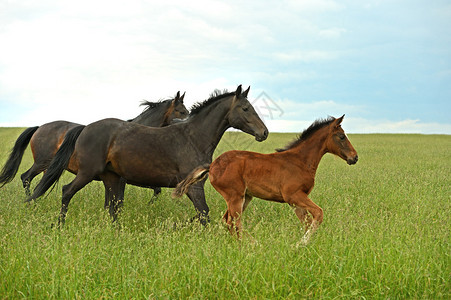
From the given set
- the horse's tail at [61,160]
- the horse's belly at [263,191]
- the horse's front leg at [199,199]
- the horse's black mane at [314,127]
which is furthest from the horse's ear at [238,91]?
the horse's tail at [61,160]

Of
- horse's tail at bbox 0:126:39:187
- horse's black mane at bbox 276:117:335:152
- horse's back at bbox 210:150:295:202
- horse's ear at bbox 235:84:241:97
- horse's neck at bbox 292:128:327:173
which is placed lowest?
horse's tail at bbox 0:126:39:187

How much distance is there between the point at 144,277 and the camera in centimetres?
407

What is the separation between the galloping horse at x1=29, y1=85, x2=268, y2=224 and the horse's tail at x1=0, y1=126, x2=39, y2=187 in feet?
14.3

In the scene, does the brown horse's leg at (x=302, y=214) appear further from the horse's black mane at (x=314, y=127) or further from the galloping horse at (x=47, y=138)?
the galloping horse at (x=47, y=138)

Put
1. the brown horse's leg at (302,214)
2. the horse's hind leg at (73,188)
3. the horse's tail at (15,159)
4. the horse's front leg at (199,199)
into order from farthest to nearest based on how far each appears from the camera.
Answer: the horse's tail at (15,159), the horse's hind leg at (73,188), the horse's front leg at (199,199), the brown horse's leg at (302,214)

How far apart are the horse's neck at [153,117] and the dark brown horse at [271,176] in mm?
3476

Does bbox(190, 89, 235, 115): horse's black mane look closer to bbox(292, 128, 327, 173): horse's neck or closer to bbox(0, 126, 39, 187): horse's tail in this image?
bbox(292, 128, 327, 173): horse's neck

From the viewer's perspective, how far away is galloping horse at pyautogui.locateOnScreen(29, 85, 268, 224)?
21.7 ft

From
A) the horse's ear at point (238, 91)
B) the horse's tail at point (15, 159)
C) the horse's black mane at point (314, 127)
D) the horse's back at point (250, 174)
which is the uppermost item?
the horse's ear at point (238, 91)

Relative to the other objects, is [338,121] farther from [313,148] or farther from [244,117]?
[244,117]

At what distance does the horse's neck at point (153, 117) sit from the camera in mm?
8945

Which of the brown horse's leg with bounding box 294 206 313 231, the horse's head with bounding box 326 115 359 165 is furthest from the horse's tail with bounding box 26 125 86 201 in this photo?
the horse's head with bounding box 326 115 359 165

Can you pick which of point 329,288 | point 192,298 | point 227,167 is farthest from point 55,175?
point 329,288

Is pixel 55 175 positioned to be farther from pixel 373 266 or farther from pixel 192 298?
pixel 373 266
